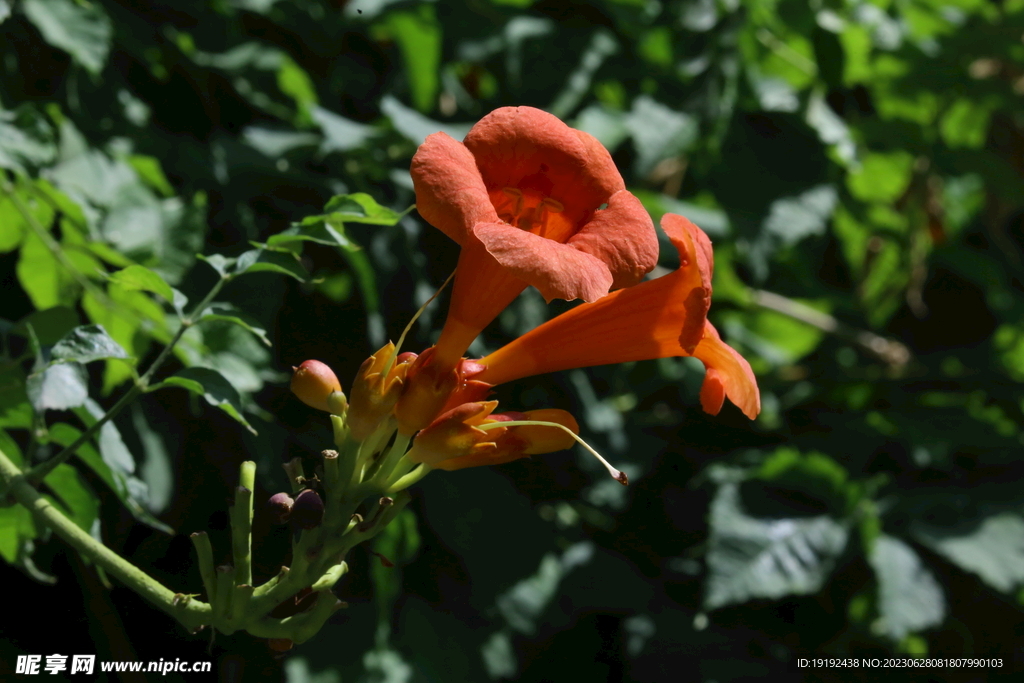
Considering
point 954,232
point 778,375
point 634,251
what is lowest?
point 778,375

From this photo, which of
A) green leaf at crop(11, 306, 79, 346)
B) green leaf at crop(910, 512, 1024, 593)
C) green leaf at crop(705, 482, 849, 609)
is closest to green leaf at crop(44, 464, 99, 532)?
green leaf at crop(11, 306, 79, 346)

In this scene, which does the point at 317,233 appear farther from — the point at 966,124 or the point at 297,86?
the point at 966,124

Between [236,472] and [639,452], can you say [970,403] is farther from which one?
[236,472]

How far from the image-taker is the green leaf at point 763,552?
2.13m

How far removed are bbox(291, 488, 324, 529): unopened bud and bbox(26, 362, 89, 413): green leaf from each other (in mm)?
369

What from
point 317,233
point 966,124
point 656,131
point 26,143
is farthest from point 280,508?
point 966,124

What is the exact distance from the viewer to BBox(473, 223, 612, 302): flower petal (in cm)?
91

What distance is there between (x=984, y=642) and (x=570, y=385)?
1817 millimetres

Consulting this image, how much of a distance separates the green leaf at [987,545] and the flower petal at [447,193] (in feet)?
6.62

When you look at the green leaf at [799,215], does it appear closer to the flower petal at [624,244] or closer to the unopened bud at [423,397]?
the flower petal at [624,244]

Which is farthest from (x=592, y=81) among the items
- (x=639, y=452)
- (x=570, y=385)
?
(x=639, y=452)

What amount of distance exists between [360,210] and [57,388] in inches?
19.7

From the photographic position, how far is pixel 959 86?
3.15 meters

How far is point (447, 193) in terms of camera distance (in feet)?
3.26
